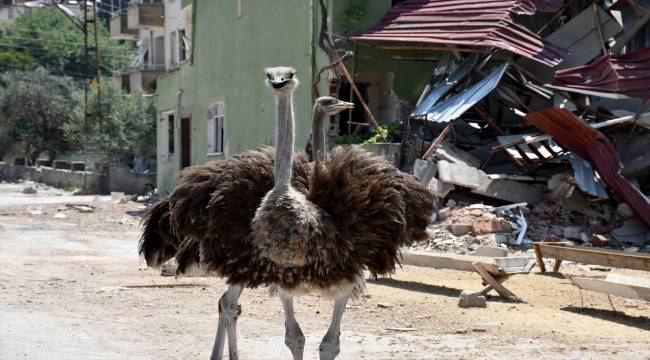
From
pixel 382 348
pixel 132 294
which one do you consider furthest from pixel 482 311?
pixel 132 294

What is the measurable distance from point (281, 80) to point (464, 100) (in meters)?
10.1

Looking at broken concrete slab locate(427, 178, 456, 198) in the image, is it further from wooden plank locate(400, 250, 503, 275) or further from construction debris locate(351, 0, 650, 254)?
wooden plank locate(400, 250, 503, 275)

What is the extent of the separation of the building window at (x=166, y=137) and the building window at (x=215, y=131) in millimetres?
5079

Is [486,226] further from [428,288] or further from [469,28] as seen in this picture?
[469,28]

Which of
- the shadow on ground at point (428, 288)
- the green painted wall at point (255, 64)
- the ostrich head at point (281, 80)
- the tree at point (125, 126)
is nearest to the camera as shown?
the ostrich head at point (281, 80)

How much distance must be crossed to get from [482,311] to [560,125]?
5973 millimetres

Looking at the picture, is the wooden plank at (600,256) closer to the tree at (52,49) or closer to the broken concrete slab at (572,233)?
the broken concrete slab at (572,233)

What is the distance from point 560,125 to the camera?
1420 cm

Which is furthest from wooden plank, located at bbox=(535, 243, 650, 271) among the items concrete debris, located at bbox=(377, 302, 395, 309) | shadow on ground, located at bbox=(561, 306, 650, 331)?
concrete debris, located at bbox=(377, 302, 395, 309)

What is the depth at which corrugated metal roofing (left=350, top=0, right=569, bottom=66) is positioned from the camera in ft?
51.6

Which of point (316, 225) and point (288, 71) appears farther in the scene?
point (288, 71)

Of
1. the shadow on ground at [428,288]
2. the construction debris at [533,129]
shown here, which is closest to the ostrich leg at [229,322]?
the shadow on ground at [428,288]

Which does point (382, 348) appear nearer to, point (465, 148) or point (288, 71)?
point (288, 71)

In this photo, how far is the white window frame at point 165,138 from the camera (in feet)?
99.6
